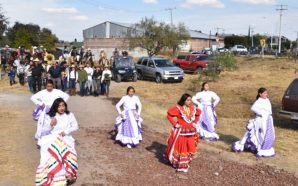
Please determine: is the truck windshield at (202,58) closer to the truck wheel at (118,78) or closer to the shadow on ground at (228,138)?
the truck wheel at (118,78)

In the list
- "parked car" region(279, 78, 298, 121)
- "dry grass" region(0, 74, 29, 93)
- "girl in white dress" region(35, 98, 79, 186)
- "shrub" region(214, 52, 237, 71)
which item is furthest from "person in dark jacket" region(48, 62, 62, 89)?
"girl in white dress" region(35, 98, 79, 186)

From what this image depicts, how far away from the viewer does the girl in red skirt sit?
9055mm

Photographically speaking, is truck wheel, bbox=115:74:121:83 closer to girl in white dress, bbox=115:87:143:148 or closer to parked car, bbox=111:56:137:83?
parked car, bbox=111:56:137:83

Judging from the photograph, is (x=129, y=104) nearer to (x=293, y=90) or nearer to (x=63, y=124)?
(x=63, y=124)

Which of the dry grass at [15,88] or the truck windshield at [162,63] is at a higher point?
the truck windshield at [162,63]

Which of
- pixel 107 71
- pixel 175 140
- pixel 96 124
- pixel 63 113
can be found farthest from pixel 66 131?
pixel 107 71

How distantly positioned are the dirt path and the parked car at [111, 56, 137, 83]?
1563 cm

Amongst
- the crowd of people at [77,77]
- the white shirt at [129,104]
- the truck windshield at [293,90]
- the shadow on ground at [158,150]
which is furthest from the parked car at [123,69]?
the white shirt at [129,104]

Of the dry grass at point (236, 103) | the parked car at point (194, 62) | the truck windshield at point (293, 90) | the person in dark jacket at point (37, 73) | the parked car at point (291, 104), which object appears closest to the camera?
the dry grass at point (236, 103)

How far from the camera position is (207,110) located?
493 inches

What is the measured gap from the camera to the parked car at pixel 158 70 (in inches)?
1147

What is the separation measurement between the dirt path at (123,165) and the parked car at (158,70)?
15.8 metres

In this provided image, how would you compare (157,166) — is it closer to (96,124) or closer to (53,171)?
(53,171)

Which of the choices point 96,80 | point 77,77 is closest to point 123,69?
point 96,80
